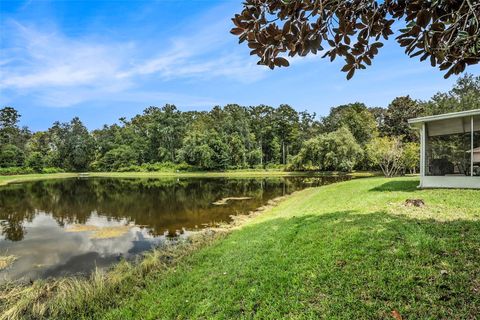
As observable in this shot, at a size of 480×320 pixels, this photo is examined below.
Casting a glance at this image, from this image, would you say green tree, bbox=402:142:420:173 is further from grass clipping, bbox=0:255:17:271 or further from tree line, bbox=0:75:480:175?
grass clipping, bbox=0:255:17:271

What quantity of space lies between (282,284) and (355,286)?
3.45 feet

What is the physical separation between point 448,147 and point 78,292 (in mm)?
14507

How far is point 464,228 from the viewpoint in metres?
5.25

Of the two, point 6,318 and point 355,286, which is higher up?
point 355,286

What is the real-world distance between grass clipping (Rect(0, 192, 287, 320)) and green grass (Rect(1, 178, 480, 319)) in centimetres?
5

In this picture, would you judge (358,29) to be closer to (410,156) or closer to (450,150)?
(450,150)

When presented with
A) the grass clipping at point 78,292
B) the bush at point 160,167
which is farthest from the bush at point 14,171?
the grass clipping at point 78,292

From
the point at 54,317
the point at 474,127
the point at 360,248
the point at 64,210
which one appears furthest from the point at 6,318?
the point at 474,127

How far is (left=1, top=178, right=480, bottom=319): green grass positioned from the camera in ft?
11.1

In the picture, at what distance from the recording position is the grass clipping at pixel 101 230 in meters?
11.1

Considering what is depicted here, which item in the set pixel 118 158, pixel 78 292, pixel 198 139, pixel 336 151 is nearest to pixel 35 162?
pixel 118 158

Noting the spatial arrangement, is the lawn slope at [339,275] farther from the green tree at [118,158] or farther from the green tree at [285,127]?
the green tree at [118,158]

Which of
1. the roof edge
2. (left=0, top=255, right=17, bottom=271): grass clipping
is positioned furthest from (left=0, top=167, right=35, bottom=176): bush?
the roof edge

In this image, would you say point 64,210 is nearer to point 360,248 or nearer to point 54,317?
point 54,317
